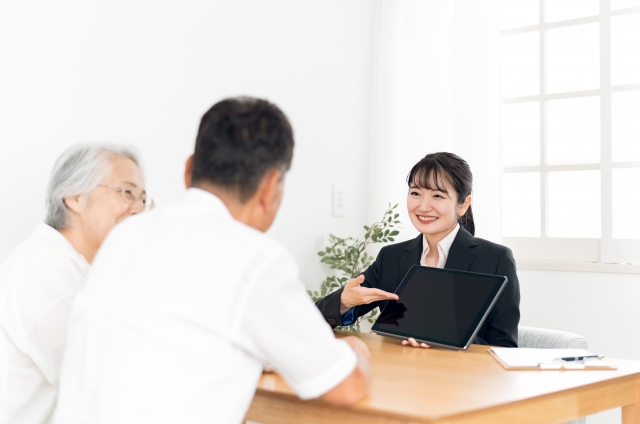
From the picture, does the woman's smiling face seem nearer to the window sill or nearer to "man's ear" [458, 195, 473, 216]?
"man's ear" [458, 195, 473, 216]

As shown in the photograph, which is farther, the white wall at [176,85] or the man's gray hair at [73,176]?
→ the white wall at [176,85]

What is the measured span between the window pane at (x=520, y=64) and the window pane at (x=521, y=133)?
71 millimetres

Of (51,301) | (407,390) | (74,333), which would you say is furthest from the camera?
(51,301)

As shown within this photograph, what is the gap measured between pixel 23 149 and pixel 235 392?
48.5 inches

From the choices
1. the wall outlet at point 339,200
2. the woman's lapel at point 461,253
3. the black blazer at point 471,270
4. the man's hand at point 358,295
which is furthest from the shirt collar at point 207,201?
the wall outlet at point 339,200

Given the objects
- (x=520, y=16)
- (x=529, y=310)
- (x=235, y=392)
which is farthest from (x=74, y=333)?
(x=520, y=16)

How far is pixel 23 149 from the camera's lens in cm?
202

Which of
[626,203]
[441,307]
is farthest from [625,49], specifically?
[441,307]

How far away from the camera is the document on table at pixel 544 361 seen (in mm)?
1613

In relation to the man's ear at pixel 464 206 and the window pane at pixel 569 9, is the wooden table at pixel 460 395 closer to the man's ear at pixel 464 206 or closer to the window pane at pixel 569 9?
the man's ear at pixel 464 206

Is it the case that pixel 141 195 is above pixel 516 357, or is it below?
above

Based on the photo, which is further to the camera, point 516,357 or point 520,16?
point 520,16

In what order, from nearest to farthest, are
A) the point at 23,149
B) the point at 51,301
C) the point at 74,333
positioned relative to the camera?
the point at 74,333, the point at 51,301, the point at 23,149

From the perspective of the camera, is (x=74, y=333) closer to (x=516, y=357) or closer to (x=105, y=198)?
(x=105, y=198)
